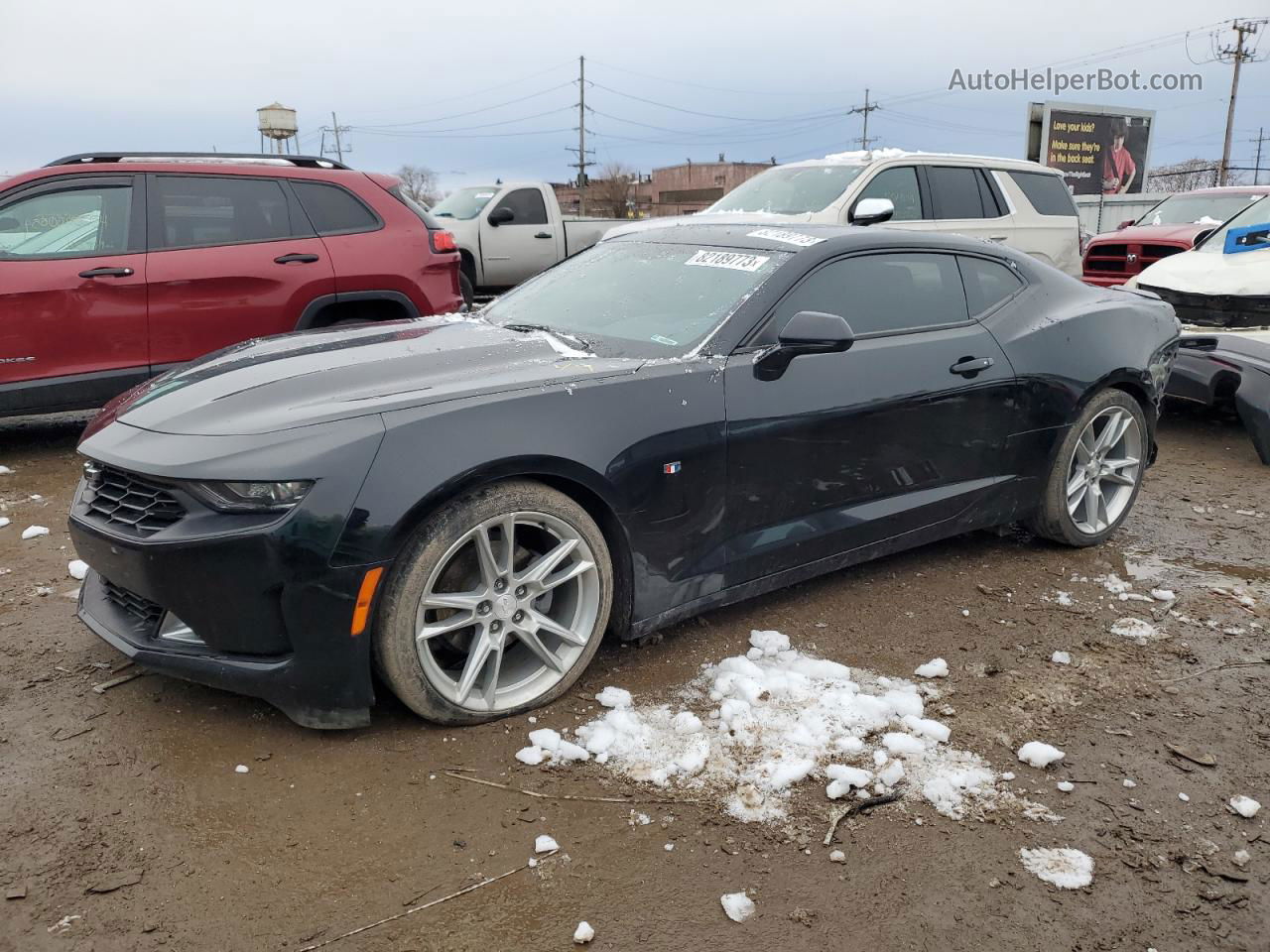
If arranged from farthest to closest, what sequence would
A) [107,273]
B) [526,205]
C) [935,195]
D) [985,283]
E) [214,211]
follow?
[526,205] → [935,195] → [214,211] → [107,273] → [985,283]

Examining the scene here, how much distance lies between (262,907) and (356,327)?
2.38 m

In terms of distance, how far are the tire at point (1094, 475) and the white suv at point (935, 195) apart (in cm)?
368

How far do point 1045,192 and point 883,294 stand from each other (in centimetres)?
668

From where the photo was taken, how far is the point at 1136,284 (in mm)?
7922

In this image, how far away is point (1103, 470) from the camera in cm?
459

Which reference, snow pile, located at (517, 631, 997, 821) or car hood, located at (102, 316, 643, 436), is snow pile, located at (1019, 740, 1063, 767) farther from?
car hood, located at (102, 316, 643, 436)

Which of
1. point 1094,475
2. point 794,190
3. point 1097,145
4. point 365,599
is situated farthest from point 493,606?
point 1097,145

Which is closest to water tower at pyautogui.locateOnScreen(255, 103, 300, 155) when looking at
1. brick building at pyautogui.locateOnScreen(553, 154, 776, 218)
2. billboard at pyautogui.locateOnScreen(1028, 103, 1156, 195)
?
brick building at pyautogui.locateOnScreen(553, 154, 776, 218)

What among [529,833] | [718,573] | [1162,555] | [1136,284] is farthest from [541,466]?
[1136,284]

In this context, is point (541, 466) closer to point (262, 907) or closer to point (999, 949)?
point (262, 907)

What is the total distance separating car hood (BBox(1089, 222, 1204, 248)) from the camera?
10430 millimetres

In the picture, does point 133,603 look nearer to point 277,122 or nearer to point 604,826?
point 604,826

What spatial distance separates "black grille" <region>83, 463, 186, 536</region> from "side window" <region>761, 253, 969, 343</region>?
6.50 feet

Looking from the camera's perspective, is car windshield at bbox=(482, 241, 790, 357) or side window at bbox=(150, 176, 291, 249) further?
side window at bbox=(150, 176, 291, 249)
